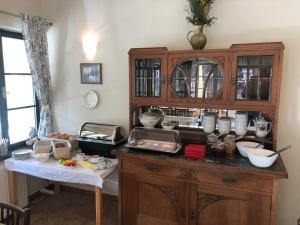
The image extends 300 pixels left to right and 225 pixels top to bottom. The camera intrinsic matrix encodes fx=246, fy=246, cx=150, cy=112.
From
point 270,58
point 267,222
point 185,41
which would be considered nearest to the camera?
point 267,222

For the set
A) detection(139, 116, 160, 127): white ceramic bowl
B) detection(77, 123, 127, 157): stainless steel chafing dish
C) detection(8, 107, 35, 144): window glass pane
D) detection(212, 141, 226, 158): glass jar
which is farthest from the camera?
detection(8, 107, 35, 144): window glass pane

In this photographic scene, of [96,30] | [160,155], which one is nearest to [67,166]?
[160,155]

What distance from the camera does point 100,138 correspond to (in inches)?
105

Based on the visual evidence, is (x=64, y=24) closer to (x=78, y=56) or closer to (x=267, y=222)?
(x=78, y=56)

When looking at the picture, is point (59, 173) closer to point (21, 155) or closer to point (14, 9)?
point (21, 155)

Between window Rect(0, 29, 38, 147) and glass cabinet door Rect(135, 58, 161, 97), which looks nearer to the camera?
glass cabinet door Rect(135, 58, 161, 97)

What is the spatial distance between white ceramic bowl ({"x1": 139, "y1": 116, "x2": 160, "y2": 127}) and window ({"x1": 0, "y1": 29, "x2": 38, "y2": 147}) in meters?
1.52

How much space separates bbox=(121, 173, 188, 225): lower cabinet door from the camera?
2.02m

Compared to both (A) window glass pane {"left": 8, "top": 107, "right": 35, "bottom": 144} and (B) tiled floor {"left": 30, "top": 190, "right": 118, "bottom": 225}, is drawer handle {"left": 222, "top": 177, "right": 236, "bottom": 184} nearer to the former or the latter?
(B) tiled floor {"left": 30, "top": 190, "right": 118, "bottom": 225}

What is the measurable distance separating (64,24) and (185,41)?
59.7 inches

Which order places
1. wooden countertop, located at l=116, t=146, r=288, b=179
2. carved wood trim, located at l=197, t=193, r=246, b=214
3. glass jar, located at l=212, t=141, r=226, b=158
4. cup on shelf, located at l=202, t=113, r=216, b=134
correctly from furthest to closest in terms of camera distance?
cup on shelf, located at l=202, t=113, r=216, b=134 → glass jar, located at l=212, t=141, r=226, b=158 → carved wood trim, located at l=197, t=193, r=246, b=214 → wooden countertop, located at l=116, t=146, r=288, b=179

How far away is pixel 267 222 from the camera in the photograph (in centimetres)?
180

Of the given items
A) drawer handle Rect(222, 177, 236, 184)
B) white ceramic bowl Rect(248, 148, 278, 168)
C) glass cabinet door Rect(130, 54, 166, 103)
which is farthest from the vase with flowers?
drawer handle Rect(222, 177, 236, 184)

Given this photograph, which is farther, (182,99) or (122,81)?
(122,81)
